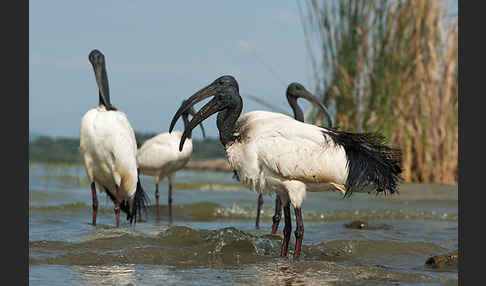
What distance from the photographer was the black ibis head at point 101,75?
8.49m

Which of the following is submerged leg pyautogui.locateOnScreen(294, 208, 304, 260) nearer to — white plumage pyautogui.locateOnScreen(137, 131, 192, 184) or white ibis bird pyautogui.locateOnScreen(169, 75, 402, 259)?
white ibis bird pyautogui.locateOnScreen(169, 75, 402, 259)

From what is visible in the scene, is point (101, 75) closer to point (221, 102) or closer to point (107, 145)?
point (107, 145)

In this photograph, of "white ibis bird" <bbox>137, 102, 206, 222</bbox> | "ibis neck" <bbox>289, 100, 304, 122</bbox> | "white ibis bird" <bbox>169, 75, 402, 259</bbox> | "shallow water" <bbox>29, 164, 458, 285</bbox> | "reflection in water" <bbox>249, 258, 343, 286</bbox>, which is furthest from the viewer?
"white ibis bird" <bbox>137, 102, 206, 222</bbox>

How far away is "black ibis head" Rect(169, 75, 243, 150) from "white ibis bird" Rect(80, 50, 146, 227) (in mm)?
2080

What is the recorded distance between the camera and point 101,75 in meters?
8.89

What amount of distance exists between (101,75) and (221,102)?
306cm

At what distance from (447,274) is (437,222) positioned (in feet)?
13.4

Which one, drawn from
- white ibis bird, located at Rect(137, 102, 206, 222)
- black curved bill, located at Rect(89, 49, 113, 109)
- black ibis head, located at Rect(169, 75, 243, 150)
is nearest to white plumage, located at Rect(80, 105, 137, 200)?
black curved bill, located at Rect(89, 49, 113, 109)

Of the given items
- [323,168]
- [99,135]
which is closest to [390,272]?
[323,168]

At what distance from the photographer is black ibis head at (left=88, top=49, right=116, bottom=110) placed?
8487 millimetres

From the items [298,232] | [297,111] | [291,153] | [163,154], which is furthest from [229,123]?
[163,154]

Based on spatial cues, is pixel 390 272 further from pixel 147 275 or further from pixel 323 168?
pixel 147 275

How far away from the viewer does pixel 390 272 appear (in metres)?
5.63

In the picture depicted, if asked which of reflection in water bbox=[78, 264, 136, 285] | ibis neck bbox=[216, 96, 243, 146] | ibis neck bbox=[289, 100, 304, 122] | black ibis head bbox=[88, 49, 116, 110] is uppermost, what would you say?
black ibis head bbox=[88, 49, 116, 110]
